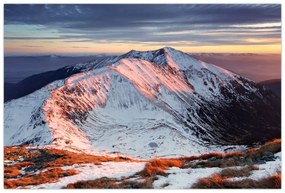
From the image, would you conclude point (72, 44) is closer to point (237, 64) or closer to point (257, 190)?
point (237, 64)

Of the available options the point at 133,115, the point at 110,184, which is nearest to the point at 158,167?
the point at 110,184

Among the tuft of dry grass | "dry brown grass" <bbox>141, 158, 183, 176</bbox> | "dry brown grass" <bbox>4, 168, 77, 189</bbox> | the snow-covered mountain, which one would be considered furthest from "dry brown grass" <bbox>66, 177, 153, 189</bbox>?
the snow-covered mountain

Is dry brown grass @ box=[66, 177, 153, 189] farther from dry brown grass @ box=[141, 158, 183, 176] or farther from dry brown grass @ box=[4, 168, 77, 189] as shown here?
dry brown grass @ box=[4, 168, 77, 189]

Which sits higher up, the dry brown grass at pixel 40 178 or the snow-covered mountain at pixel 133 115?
the snow-covered mountain at pixel 133 115

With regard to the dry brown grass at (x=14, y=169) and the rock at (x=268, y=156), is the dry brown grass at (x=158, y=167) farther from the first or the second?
the dry brown grass at (x=14, y=169)

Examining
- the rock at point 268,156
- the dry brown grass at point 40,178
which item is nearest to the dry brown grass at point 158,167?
the dry brown grass at point 40,178

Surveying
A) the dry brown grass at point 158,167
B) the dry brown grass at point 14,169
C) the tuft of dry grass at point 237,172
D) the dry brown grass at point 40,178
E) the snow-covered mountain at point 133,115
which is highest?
the snow-covered mountain at point 133,115

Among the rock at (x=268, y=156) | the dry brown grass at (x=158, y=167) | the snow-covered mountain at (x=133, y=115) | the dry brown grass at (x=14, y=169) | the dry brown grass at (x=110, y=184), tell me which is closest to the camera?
the dry brown grass at (x=110, y=184)
